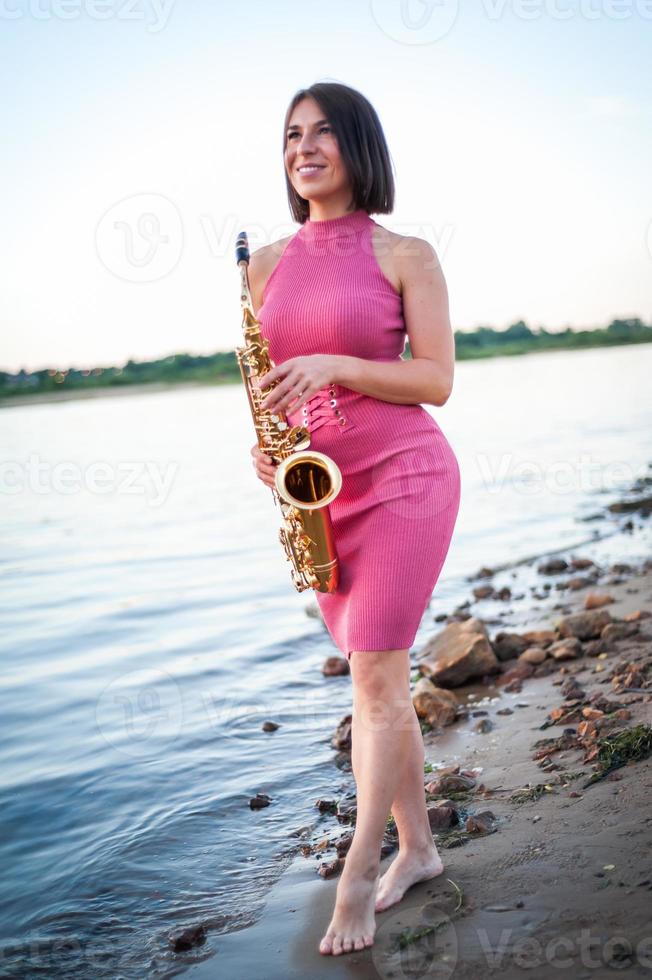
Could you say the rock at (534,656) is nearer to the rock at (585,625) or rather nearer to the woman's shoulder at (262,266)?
the rock at (585,625)

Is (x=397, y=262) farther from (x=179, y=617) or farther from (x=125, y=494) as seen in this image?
(x=125, y=494)

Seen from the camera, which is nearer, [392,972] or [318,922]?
[392,972]

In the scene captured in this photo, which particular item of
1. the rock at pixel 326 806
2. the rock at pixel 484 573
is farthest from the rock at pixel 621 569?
the rock at pixel 326 806

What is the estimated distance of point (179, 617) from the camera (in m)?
8.20

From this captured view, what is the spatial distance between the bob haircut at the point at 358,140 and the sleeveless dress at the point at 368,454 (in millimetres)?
150

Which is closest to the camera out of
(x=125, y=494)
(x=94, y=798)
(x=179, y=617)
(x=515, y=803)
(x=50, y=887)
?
(x=515, y=803)

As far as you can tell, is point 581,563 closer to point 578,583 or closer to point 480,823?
point 578,583

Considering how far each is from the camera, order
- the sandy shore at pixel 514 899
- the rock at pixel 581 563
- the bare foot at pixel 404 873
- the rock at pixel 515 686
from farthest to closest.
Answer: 1. the rock at pixel 581 563
2. the rock at pixel 515 686
3. the bare foot at pixel 404 873
4. the sandy shore at pixel 514 899

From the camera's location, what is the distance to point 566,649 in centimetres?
574

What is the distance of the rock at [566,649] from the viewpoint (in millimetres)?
5727

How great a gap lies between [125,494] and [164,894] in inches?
576

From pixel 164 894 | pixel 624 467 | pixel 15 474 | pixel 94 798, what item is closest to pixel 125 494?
pixel 15 474

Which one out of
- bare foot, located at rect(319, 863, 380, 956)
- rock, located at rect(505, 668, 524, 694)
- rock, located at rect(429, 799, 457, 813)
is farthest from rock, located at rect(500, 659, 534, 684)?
bare foot, located at rect(319, 863, 380, 956)

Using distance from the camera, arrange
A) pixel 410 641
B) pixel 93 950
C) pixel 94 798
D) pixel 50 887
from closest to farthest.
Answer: pixel 410 641
pixel 93 950
pixel 50 887
pixel 94 798
